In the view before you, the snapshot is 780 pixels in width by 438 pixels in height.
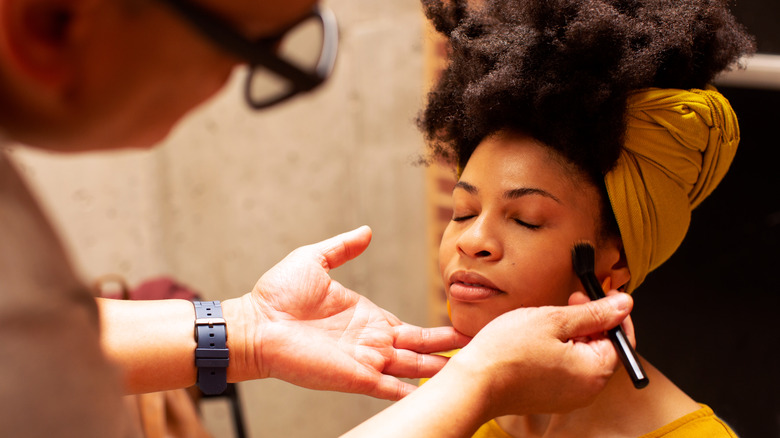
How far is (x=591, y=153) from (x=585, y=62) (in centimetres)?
13

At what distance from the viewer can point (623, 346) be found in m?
0.91

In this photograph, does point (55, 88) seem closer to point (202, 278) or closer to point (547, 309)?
point (547, 309)

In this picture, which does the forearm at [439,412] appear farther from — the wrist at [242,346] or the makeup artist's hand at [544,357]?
the wrist at [242,346]

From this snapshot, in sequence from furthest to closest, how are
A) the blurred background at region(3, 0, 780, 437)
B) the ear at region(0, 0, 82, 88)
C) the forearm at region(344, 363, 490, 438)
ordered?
1. the blurred background at region(3, 0, 780, 437)
2. the forearm at region(344, 363, 490, 438)
3. the ear at region(0, 0, 82, 88)

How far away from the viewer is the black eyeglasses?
505 millimetres

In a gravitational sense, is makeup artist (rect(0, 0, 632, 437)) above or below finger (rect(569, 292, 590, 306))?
above

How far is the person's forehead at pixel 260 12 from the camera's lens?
51cm

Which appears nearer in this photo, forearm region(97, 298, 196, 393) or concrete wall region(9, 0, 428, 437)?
forearm region(97, 298, 196, 393)

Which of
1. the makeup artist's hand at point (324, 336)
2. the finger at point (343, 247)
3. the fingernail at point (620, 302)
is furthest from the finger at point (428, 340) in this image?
the fingernail at point (620, 302)

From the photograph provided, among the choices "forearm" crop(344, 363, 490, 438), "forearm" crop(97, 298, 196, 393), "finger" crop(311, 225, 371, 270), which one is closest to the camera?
"forearm" crop(344, 363, 490, 438)

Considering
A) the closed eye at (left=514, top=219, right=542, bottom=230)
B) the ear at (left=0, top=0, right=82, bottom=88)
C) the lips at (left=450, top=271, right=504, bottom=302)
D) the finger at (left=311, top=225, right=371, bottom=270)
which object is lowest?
the lips at (left=450, top=271, right=504, bottom=302)

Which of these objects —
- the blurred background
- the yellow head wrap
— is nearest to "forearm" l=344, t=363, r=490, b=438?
the yellow head wrap

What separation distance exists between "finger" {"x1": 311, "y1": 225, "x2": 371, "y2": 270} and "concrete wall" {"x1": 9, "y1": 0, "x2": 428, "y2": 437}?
1090 millimetres

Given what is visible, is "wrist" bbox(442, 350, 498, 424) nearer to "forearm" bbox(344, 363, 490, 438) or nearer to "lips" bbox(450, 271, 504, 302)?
"forearm" bbox(344, 363, 490, 438)
